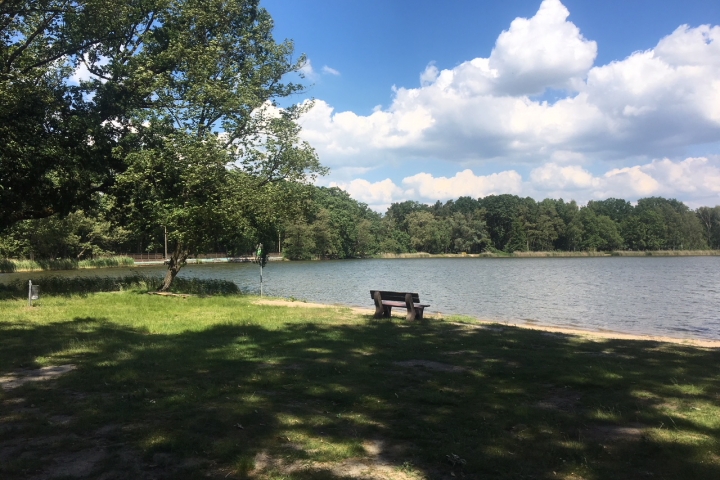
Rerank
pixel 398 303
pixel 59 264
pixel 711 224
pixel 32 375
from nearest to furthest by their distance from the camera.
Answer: pixel 32 375
pixel 398 303
pixel 59 264
pixel 711 224

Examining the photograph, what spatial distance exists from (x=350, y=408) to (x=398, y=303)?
8.47m

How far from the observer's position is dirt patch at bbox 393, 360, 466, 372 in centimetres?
720

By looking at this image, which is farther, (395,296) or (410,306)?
(395,296)

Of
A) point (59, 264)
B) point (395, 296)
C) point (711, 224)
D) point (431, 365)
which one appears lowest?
point (431, 365)

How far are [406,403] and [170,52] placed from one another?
17.6 metres

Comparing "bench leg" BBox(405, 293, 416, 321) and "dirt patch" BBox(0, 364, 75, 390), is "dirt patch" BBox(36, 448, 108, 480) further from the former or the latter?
"bench leg" BBox(405, 293, 416, 321)

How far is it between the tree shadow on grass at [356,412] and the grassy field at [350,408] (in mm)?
22

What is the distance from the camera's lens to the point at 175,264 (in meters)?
21.0

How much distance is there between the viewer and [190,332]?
34.1 ft

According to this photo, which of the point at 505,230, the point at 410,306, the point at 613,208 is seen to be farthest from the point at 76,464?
the point at 613,208

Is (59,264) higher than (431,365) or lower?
higher

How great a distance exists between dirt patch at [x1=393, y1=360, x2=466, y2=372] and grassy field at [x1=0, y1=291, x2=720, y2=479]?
0.03 meters

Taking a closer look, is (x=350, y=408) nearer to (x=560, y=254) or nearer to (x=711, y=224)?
(x=560, y=254)

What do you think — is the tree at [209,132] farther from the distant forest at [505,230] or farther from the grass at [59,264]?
the distant forest at [505,230]
